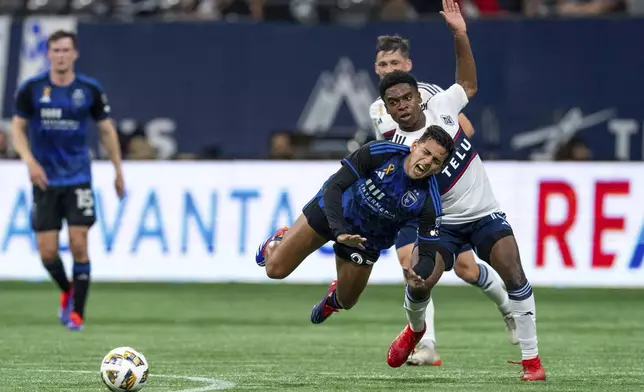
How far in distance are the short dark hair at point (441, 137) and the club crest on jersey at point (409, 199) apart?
1.20 ft

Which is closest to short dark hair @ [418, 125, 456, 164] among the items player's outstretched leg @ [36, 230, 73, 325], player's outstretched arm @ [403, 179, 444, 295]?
player's outstretched arm @ [403, 179, 444, 295]

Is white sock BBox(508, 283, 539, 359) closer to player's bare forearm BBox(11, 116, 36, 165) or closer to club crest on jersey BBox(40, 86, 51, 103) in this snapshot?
player's bare forearm BBox(11, 116, 36, 165)

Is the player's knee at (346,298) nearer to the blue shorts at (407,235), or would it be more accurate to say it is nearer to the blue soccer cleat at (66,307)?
the blue shorts at (407,235)

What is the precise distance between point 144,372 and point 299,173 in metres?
9.50

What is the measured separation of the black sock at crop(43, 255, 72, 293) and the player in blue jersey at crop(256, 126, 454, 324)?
3902mm

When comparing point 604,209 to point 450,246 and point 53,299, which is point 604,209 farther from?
point 450,246

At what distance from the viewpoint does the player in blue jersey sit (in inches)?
324

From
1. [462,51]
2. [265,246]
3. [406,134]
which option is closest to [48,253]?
[265,246]

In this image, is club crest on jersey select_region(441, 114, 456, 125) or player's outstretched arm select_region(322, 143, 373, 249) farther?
club crest on jersey select_region(441, 114, 456, 125)

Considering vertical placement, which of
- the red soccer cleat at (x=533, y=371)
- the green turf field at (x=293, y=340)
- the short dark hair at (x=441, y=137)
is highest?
the short dark hair at (x=441, y=137)

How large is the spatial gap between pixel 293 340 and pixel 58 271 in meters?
2.44

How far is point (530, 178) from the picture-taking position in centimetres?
1644

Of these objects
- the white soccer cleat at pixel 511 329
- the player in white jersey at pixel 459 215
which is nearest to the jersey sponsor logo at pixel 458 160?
the player in white jersey at pixel 459 215

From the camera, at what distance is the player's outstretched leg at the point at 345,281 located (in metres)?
9.09
